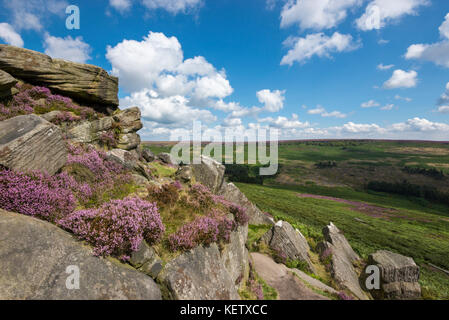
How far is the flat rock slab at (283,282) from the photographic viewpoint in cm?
1131

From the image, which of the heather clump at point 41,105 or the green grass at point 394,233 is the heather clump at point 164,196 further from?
the green grass at point 394,233

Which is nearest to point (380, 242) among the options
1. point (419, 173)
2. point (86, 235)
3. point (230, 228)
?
point (230, 228)

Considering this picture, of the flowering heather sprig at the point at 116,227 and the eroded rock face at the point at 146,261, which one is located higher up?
the flowering heather sprig at the point at 116,227

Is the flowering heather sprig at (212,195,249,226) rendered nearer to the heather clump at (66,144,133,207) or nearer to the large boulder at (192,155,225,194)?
the large boulder at (192,155,225,194)

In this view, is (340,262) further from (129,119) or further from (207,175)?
(129,119)

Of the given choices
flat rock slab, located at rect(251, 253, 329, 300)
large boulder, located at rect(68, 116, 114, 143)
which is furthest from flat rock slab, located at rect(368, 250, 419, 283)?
large boulder, located at rect(68, 116, 114, 143)

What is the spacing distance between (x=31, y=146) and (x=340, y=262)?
26917 millimetres

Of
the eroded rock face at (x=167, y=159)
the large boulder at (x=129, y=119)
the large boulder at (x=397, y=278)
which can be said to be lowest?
the large boulder at (x=397, y=278)

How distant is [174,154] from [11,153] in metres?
28.1

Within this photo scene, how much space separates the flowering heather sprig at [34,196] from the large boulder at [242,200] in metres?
17.1

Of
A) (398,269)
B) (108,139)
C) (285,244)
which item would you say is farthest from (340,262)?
(108,139)

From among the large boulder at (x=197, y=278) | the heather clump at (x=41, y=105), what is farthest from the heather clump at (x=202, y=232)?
the heather clump at (x=41, y=105)

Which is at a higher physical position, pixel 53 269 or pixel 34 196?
pixel 34 196

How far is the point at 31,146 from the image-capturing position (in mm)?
7969
